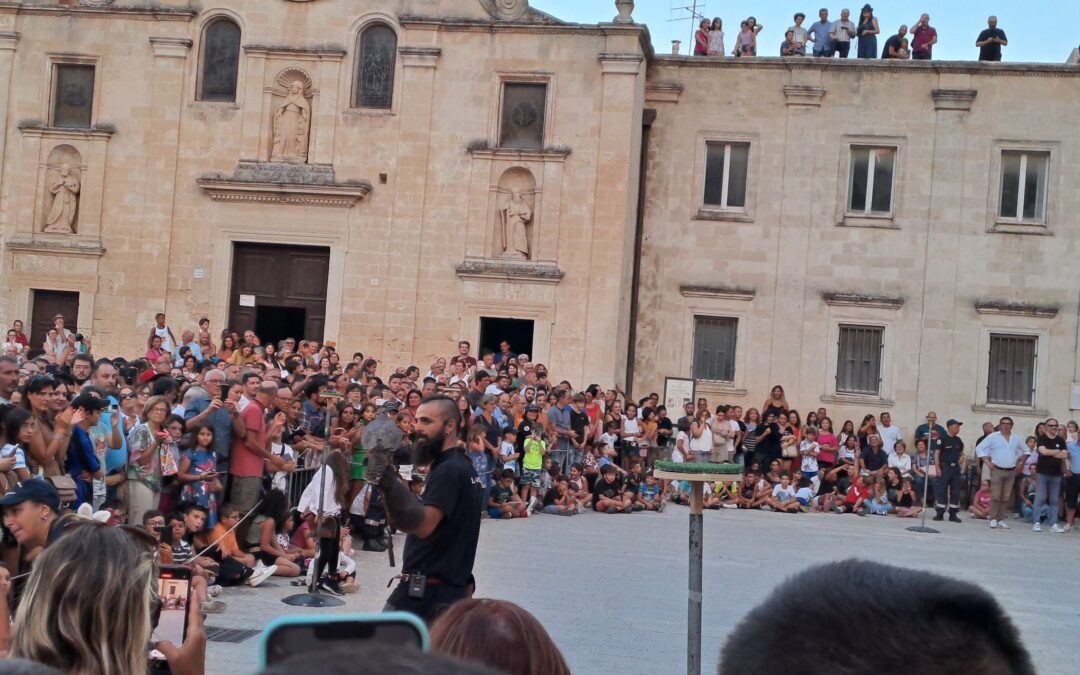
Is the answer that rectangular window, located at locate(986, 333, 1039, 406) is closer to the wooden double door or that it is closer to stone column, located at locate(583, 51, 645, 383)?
stone column, located at locate(583, 51, 645, 383)

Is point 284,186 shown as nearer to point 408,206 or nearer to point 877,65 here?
point 408,206

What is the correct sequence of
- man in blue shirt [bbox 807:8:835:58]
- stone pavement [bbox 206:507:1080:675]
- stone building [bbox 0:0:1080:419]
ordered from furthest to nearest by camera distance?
man in blue shirt [bbox 807:8:835:58]
stone building [bbox 0:0:1080:419]
stone pavement [bbox 206:507:1080:675]

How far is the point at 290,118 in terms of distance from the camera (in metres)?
28.8

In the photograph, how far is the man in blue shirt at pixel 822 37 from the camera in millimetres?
29797

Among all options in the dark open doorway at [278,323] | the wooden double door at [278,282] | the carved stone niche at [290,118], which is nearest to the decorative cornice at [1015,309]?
the wooden double door at [278,282]

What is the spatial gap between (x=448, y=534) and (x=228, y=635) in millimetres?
4313

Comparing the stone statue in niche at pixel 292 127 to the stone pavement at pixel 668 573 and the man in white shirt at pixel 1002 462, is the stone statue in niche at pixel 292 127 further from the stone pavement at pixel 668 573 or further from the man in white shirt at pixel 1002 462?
the man in white shirt at pixel 1002 462

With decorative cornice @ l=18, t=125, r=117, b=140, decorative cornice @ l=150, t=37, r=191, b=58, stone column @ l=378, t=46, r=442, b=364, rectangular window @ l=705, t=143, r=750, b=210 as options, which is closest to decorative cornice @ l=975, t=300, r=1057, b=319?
rectangular window @ l=705, t=143, r=750, b=210

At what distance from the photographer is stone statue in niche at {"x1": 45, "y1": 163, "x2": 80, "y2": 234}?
29.0 meters

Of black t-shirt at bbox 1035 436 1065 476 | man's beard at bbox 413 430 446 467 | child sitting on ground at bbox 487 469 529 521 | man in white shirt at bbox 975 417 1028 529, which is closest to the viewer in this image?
man's beard at bbox 413 430 446 467

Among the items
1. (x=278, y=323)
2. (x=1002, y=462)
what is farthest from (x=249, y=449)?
(x=278, y=323)

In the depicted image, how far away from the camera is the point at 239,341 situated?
87.6 feet

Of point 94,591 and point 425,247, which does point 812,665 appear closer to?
point 94,591

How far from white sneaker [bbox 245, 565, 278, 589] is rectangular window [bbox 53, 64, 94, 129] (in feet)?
64.9
